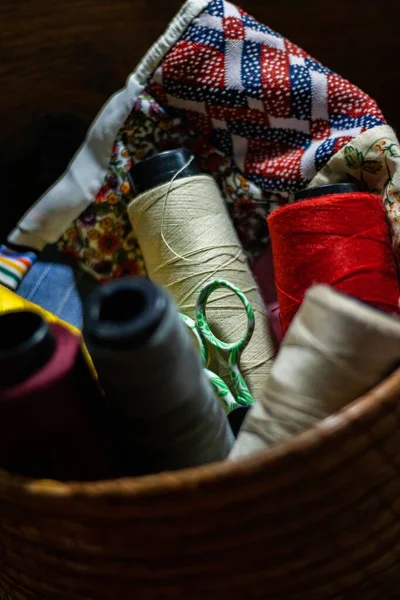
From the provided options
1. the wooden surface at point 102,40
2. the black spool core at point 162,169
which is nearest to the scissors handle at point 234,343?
the black spool core at point 162,169

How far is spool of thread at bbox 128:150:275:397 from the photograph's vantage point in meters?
0.68

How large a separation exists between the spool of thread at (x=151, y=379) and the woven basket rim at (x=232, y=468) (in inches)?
2.1

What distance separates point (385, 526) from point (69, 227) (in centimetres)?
52

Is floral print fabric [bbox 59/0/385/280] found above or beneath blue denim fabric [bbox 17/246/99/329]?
above

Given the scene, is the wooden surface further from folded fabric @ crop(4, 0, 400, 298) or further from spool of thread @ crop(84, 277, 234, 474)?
spool of thread @ crop(84, 277, 234, 474)

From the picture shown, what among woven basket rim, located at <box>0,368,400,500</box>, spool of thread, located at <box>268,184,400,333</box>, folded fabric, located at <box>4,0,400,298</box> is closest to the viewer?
woven basket rim, located at <box>0,368,400,500</box>

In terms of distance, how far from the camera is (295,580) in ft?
1.32

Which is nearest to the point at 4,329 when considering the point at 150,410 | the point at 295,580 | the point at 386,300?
the point at 150,410

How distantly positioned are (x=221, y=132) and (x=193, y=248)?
0.17 metres

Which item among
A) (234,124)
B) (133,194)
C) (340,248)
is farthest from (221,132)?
(340,248)

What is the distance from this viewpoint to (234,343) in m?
0.64

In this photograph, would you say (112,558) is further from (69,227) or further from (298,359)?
(69,227)

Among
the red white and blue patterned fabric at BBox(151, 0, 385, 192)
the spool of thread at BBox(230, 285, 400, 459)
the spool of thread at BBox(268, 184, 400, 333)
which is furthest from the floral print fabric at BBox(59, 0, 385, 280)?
the spool of thread at BBox(230, 285, 400, 459)

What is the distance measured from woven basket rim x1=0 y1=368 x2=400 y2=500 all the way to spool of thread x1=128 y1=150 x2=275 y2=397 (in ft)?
1.01
